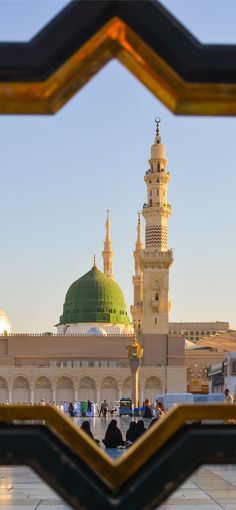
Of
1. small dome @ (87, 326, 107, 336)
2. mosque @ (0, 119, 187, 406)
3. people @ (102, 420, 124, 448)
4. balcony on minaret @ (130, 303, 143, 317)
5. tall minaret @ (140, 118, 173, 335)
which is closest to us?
people @ (102, 420, 124, 448)

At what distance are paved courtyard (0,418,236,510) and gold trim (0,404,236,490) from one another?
3.30 m

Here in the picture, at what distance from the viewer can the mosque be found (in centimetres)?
4319

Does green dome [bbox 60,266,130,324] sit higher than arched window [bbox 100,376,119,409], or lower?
higher

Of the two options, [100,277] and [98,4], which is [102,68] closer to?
[98,4]

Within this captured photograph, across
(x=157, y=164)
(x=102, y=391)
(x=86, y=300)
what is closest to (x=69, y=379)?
(x=102, y=391)

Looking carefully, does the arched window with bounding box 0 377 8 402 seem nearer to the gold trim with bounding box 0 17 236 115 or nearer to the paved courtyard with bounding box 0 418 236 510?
the paved courtyard with bounding box 0 418 236 510

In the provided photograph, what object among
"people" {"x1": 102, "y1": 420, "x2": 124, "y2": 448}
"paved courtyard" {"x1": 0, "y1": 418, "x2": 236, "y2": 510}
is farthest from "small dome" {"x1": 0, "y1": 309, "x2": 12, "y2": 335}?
"paved courtyard" {"x1": 0, "y1": 418, "x2": 236, "y2": 510}

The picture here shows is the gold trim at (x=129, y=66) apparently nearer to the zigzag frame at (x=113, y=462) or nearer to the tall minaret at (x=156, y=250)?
the zigzag frame at (x=113, y=462)

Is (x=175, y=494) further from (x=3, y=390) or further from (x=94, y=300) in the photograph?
(x=94, y=300)

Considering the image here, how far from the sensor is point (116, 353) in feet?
148

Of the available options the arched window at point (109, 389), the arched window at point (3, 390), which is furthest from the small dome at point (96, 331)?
the arched window at point (3, 390)

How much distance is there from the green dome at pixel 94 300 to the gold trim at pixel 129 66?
47833 mm

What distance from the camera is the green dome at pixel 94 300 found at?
1933 inches

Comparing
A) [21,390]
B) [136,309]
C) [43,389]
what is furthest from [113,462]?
[136,309]
